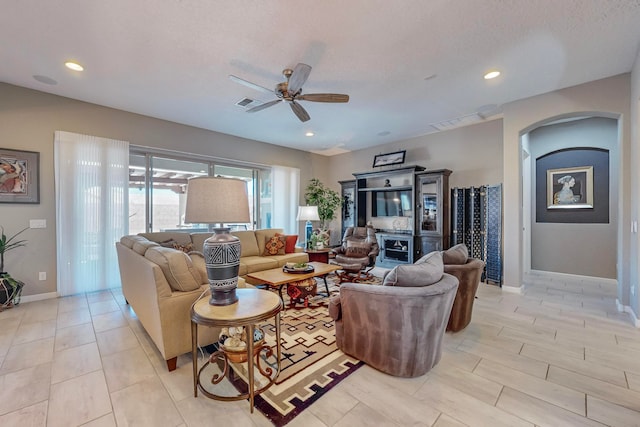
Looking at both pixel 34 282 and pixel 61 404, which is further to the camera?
pixel 34 282

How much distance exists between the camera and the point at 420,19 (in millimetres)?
2256

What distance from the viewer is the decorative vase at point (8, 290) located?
3.26 metres

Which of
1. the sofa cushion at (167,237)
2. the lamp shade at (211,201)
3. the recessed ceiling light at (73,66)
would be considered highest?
the recessed ceiling light at (73,66)

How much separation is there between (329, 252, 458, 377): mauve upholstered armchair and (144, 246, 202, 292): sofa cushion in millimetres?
1262

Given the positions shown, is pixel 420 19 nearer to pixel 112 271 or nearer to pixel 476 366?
pixel 476 366

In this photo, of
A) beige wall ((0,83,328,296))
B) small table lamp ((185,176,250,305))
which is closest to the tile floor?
small table lamp ((185,176,250,305))

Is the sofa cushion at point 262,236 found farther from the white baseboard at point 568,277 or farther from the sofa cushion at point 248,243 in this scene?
the white baseboard at point 568,277

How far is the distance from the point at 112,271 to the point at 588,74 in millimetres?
7193

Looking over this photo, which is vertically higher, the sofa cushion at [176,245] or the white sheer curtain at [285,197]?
the white sheer curtain at [285,197]

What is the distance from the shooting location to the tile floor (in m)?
1.59

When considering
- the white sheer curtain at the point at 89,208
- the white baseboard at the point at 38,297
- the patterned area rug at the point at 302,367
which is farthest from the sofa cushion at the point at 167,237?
the patterned area rug at the point at 302,367

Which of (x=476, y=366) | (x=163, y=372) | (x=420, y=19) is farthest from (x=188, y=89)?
(x=476, y=366)

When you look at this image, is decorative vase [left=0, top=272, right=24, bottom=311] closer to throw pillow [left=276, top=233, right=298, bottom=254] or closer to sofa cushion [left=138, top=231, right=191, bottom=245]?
sofa cushion [left=138, top=231, right=191, bottom=245]

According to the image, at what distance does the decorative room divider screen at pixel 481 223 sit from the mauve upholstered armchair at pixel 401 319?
2.97 m
